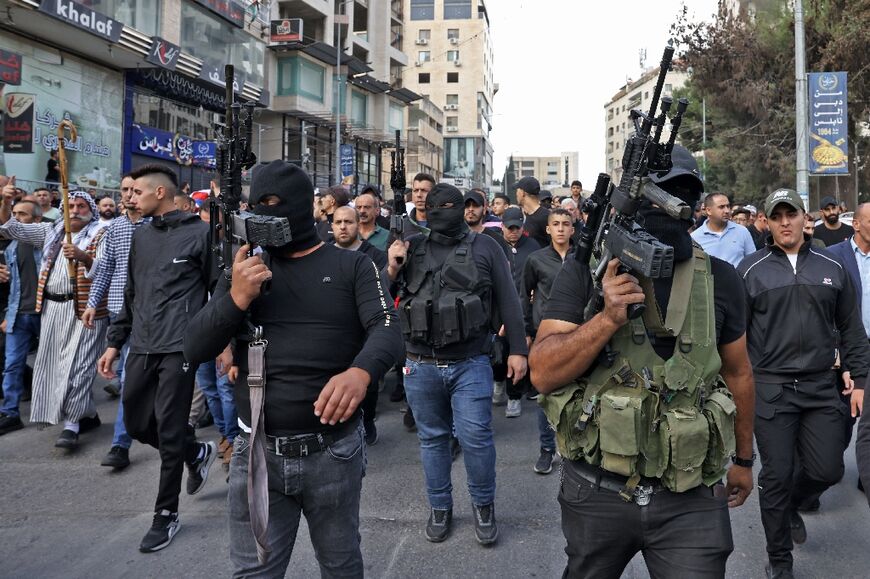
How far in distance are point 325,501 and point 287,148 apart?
115 ft

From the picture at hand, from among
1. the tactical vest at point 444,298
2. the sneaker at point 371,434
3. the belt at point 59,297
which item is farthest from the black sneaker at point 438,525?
the belt at point 59,297

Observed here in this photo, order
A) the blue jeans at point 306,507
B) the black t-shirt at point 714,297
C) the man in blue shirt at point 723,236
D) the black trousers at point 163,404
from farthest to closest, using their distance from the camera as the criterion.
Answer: the man in blue shirt at point 723,236 → the black trousers at point 163,404 → the blue jeans at point 306,507 → the black t-shirt at point 714,297

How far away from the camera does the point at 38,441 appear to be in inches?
243

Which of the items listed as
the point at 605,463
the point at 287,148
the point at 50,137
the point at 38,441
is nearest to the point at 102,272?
the point at 38,441

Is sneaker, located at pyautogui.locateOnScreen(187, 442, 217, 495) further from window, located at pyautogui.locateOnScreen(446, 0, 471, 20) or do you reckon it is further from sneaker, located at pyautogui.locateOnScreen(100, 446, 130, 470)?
window, located at pyautogui.locateOnScreen(446, 0, 471, 20)

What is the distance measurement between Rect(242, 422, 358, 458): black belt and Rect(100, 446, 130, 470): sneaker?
3333 millimetres

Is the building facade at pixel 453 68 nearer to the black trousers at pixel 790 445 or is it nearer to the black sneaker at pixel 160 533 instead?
the black sneaker at pixel 160 533

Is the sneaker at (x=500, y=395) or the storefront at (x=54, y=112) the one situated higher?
the storefront at (x=54, y=112)

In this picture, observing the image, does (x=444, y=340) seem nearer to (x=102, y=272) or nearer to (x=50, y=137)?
(x=102, y=272)

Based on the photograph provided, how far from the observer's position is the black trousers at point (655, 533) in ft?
7.30

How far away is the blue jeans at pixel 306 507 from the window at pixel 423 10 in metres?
83.6

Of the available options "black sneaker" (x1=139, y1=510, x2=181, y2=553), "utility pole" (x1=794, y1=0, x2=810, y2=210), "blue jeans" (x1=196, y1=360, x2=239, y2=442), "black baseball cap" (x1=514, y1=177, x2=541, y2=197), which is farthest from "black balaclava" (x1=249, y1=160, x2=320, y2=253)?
"utility pole" (x1=794, y1=0, x2=810, y2=210)

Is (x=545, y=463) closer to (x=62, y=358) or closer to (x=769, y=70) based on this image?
(x=62, y=358)

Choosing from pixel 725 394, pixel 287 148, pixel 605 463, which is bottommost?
pixel 605 463
